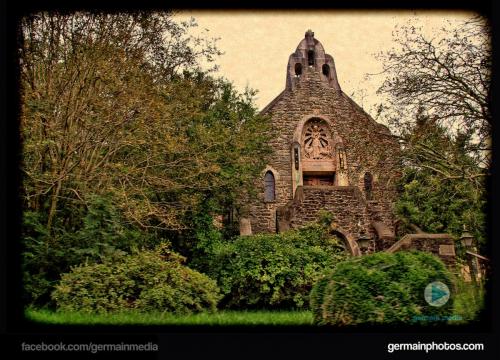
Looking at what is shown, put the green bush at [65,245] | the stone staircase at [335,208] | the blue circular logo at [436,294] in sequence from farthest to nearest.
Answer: the stone staircase at [335,208]
the green bush at [65,245]
the blue circular logo at [436,294]

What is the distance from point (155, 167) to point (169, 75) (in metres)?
4.12

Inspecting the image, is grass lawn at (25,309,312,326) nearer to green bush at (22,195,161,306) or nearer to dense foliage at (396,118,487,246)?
green bush at (22,195,161,306)

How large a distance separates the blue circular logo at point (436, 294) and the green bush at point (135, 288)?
3.66 m

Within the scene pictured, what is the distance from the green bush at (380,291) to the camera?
24.2ft

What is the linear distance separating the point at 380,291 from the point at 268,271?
4499 millimetres

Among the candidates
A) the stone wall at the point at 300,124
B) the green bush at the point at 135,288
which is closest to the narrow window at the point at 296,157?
the stone wall at the point at 300,124

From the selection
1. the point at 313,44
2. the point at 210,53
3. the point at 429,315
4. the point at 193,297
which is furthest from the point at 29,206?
the point at 313,44

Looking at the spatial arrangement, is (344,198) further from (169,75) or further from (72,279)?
(72,279)

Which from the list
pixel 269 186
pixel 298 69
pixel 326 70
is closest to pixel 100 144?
pixel 269 186

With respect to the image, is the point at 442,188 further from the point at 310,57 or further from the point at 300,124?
the point at 310,57

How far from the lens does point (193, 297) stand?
938 cm

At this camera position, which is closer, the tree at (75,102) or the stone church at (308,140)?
the tree at (75,102)

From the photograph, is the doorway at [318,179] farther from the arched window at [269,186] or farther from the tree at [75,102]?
the tree at [75,102]

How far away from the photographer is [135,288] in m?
9.41
